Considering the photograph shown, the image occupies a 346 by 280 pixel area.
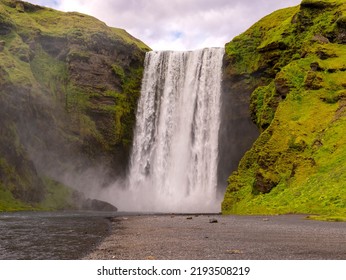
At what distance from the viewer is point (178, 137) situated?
79500 mm

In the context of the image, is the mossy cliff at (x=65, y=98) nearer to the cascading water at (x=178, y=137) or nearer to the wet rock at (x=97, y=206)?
the cascading water at (x=178, y=137)

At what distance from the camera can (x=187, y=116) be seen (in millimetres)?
79938

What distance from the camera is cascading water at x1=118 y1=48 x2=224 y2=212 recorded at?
74.4m

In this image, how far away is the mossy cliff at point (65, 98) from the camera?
79.1 meters

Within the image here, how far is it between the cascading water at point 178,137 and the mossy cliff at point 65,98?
17.0 feet

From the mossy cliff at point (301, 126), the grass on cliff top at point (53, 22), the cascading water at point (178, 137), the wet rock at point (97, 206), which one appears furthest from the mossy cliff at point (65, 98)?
the mossy cliff at point (301, 126)

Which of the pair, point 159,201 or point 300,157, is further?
point 159,201

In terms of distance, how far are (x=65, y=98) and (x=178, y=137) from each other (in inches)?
1059

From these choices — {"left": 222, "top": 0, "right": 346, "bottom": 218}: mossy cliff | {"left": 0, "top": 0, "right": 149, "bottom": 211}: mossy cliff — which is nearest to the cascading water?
{"left": 0, "top": 0, "right": 149, "bottom": 211}: mossy cliff

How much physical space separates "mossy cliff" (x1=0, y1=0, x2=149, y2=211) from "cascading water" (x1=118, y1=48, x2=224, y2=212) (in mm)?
5178

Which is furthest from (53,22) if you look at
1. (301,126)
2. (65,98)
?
(301,126)
